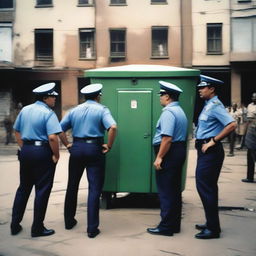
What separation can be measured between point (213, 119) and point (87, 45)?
2376 cm

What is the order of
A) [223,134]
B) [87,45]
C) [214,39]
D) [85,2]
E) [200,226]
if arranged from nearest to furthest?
[223,134], [200,226], [214,39], [85,2], [87,45]

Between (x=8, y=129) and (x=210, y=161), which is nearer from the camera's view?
(x=210, y=161)

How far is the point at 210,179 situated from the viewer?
5.56 meters

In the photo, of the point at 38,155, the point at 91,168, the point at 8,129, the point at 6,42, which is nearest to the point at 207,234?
the point at 91,168

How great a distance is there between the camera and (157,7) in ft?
91.7

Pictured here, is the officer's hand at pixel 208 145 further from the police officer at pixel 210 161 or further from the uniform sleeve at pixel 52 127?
the uniform sleeve at pixel 52 127

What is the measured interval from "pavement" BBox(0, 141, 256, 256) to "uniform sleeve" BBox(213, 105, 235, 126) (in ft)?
4.29

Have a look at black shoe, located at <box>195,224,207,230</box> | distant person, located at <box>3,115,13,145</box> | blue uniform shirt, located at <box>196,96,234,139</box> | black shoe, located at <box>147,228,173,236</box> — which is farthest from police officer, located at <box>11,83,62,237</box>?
distant person, located at <box>3,115,13,145</box>

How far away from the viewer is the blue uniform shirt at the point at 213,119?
216 inches

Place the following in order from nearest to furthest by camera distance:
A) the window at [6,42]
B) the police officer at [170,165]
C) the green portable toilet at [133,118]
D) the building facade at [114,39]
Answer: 1. the police officer at [170,165]
2. the green portable toilet at [133,118]
3. the building facade at [114,39]
4. the window at [6,42]

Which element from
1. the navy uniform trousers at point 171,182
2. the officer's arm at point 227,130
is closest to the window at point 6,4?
the navy uniform trousers at point 171,182

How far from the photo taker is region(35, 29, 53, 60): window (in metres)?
28.7

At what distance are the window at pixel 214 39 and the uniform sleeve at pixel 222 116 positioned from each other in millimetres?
23043

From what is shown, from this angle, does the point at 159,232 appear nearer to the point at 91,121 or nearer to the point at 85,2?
the point at 91,121
